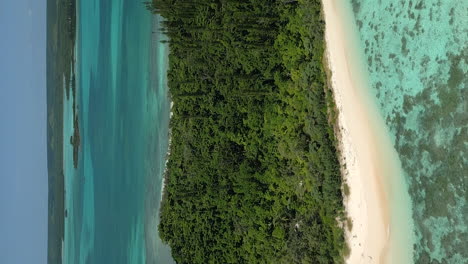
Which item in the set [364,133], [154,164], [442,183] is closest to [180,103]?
[154,164]

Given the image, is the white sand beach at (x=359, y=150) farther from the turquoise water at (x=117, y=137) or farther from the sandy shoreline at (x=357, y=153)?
the turquoise water at (x=117, y=137)

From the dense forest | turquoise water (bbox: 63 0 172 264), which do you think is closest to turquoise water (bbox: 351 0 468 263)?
the dense forest

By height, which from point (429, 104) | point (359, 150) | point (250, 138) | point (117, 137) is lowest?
point (117, 137)

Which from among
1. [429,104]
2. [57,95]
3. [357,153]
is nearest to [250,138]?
[357,153]

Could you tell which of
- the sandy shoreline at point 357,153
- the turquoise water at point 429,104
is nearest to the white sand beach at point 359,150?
the sandy shoreline at point 357,153

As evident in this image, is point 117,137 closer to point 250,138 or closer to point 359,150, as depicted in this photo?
point 250,138
